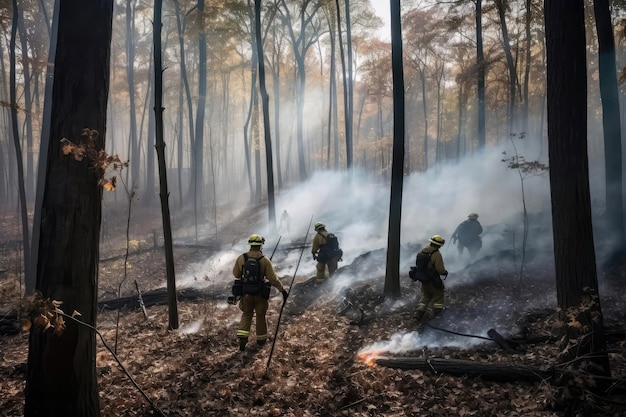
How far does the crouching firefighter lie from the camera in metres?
7.61

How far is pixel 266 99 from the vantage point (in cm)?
1469

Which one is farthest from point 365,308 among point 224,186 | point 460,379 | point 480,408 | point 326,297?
point 224,186

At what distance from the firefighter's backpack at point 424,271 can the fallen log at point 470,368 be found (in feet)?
8.05

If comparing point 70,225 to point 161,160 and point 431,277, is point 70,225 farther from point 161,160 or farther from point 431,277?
point 431,277

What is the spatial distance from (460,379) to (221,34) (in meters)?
19.9

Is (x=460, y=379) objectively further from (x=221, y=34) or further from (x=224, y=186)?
(x=224, y=186)

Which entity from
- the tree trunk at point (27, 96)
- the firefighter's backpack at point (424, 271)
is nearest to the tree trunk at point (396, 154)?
the firefighter's backpack at point (424, 271)

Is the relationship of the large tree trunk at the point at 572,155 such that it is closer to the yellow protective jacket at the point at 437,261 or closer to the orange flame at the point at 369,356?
the orange flame at the point at 369,356

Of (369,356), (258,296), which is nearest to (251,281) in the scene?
(258,296)

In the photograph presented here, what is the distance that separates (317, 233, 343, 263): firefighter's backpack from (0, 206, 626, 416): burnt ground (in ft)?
2.42

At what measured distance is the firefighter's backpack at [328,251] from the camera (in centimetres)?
1062

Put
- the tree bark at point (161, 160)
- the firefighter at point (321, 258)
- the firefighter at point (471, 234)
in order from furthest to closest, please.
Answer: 1. the firefighter at point (471, 234)
2. the firefighter at point (321, 258)
3. the tree bark at point (161, 160)

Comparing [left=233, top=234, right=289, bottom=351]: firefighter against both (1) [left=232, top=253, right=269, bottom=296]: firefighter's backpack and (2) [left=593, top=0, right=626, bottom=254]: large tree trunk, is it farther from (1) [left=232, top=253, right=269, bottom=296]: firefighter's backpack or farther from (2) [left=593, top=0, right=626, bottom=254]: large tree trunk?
(2) [left=593, top=0, right=626, bottom=254]: large tree trunk

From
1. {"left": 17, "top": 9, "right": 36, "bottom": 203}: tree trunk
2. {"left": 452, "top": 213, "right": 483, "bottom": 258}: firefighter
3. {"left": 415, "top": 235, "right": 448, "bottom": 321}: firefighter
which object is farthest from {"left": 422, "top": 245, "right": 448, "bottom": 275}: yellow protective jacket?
{"left": 17, "top": 9, "right": 36, "bottom": 203}: tree trunk
